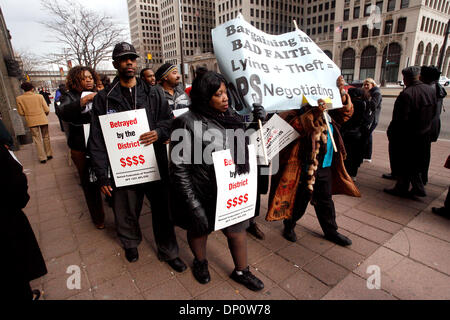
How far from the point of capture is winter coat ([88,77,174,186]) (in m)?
2.45

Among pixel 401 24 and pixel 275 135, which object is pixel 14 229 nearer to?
pixel 275 135

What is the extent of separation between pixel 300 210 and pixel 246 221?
101 cm

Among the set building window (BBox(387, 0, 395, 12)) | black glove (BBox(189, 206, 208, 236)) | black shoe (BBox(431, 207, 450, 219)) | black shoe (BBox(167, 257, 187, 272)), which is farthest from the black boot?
building window (BBox(387, 0, 395, 12))

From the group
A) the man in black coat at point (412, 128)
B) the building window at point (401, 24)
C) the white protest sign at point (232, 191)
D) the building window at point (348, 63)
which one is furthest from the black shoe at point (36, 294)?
the building window at point (401, 24)

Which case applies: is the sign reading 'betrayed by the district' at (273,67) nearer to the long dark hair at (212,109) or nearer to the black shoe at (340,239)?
the long dark hair at (212,109)

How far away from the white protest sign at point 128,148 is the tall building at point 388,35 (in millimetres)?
48783

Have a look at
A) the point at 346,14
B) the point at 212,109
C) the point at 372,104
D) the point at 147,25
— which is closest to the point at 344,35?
the point at 346,14

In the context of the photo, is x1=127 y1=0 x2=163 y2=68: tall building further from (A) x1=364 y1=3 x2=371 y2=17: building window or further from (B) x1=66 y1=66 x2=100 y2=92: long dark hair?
(B) x1=66 y1=66 x2=100 y2=92: long dark hair

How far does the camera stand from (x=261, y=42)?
257cm

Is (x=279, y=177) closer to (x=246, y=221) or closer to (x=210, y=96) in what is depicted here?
(x=246, y=221)

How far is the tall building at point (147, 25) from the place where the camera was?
93375 mm

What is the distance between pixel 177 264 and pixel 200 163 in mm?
1261

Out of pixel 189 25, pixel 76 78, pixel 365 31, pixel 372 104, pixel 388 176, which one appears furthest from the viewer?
pixel 189 25

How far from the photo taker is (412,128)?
4086 millimetres
